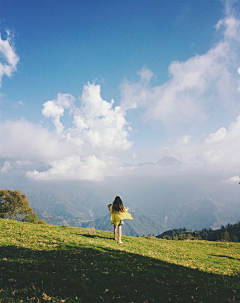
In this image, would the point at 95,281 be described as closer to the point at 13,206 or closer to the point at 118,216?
the point at 118,216

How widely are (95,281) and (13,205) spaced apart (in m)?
76.2

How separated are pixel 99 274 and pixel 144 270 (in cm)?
325

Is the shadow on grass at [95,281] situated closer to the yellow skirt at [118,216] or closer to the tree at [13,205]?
the yellow skirt at [118,216]

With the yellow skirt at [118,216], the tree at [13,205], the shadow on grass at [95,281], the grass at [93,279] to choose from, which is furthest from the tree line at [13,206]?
the shadow on grass at [95,281]

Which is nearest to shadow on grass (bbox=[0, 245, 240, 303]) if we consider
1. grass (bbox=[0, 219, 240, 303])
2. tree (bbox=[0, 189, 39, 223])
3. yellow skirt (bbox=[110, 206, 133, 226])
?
grass (bbox=[0, 219, 240, 303])

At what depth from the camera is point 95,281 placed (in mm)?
8430

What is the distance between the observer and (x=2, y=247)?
1247 cm

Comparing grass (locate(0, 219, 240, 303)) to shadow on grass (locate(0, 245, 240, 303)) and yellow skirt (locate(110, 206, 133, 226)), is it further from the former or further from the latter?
yellow skirt (locate(110, 206, 133, 226))

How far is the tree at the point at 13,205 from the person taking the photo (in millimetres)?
68000

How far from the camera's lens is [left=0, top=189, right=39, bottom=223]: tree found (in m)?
68.0

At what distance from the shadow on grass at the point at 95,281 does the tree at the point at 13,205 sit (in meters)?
68.1

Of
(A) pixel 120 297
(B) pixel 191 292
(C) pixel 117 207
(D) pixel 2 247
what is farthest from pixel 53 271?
(C) pixel 117 207

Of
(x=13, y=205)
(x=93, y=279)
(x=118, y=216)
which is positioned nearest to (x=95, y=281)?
(x=93, y=279)

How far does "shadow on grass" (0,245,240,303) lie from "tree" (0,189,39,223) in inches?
2682
